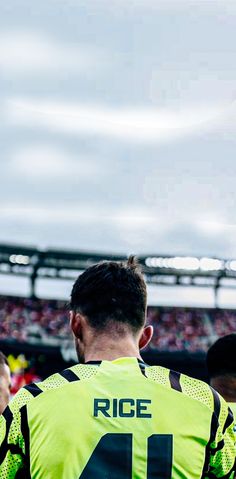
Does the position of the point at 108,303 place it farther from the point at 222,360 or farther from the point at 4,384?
the point at 4,384

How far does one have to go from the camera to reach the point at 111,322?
275cm

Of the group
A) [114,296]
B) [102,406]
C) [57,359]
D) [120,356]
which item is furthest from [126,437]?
[57,359]

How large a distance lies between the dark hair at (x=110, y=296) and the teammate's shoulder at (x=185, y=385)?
18 cm

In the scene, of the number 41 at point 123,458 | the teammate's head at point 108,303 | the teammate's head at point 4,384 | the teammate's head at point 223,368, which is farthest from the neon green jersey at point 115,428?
the teammate's head at point 4,384

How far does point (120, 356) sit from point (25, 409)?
39 centimetres

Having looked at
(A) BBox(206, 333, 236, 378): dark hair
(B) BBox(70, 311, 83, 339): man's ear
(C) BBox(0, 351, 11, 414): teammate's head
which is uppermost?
(B) BBox(70, 311, 83, 339): man's ear

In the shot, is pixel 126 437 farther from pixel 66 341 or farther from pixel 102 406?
pixel 66 341

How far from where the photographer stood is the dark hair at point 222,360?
410 cm

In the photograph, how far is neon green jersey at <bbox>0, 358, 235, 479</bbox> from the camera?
8.30ft

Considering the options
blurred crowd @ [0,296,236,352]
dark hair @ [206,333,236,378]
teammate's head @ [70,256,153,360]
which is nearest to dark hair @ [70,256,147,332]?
teammate's head @ [70,256,153,360]

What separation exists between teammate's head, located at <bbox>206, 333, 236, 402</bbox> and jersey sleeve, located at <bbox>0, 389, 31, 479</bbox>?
5.59 ft

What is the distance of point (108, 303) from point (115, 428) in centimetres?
47

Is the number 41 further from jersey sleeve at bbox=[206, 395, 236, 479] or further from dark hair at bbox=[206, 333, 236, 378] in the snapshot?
dark hair at bbox=[206, 333, 236, 378]

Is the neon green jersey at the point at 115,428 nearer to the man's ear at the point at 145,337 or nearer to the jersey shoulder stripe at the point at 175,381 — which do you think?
the jersey shoulder stripe at the point at 175,381
